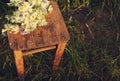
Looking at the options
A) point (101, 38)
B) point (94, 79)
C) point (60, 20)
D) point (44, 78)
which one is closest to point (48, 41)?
point (60, 20)

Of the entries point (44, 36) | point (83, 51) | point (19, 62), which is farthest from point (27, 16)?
point (83, 51)

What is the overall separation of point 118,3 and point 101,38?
1.55 ft

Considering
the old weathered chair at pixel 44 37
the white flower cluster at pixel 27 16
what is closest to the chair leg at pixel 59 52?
the old weathered chair at pixel 44 37

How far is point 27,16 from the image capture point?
1.87 metres

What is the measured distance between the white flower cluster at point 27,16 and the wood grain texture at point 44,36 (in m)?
0.05

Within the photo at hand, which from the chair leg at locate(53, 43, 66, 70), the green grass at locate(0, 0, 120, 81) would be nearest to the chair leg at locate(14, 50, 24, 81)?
the green grass at locate(0, 0, 120, 81)

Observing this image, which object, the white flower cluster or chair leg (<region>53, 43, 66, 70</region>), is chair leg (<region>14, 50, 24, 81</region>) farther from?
chair leg (<region>53, 43, 66, 70</region>)

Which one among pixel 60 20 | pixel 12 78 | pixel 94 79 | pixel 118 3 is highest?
pixel 60 20

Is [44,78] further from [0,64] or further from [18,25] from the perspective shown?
[18,25]

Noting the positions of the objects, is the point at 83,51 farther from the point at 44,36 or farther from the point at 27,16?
the point at 27,16

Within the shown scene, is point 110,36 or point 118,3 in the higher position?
point 118,3

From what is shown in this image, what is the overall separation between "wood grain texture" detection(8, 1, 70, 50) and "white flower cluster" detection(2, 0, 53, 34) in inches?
2.1

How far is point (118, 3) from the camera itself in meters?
3.06

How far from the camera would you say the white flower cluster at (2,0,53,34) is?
188 centimetres
